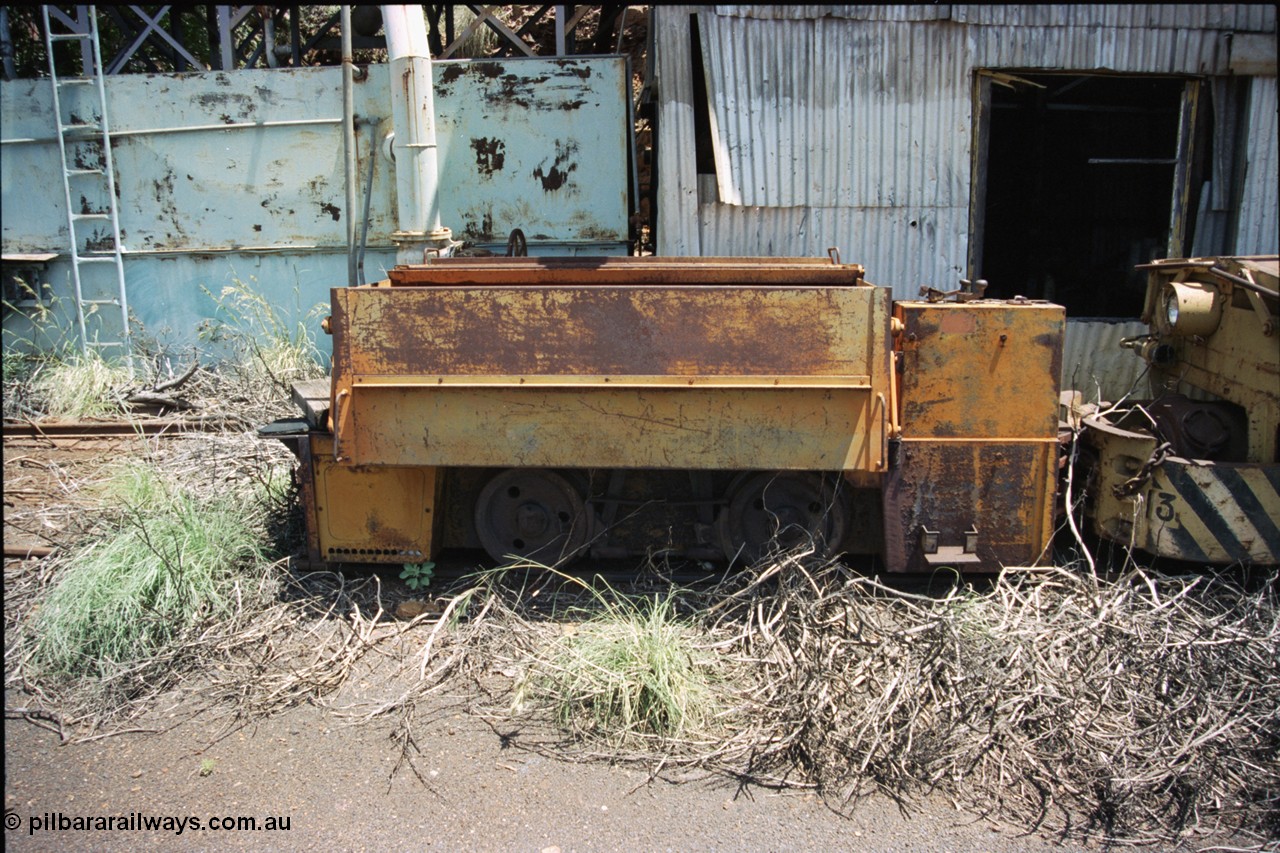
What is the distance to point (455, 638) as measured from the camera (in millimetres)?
4199

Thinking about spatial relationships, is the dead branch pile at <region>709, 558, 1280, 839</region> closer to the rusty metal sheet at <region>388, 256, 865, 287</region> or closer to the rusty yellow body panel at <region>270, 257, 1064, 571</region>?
the rusty yellow body panel at <region>270, 257, 1064, 571</region>

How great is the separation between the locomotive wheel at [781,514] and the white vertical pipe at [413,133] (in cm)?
336

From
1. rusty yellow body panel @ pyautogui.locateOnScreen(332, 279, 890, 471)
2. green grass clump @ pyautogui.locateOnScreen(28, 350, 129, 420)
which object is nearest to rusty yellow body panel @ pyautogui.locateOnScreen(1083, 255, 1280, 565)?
rusty yellow body panel @ pyautogui.locateOnScreen(332, 279, 890, 471)

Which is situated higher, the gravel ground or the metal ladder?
the metal ladder

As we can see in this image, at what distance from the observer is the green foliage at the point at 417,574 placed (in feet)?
15.4

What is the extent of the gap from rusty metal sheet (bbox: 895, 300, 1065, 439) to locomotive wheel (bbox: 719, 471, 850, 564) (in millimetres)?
549

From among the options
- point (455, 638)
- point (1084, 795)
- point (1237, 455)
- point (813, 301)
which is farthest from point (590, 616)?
point (1237, 455)

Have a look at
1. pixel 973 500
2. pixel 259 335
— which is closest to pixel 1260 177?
pixel 973 500

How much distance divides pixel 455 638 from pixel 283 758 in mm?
941

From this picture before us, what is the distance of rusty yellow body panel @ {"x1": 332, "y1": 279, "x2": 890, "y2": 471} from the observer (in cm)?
404

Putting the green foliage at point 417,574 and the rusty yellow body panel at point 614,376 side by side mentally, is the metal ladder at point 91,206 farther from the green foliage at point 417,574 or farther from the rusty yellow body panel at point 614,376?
the rusty yellow body panel at point 614,376

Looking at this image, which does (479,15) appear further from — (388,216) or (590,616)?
(590,616)

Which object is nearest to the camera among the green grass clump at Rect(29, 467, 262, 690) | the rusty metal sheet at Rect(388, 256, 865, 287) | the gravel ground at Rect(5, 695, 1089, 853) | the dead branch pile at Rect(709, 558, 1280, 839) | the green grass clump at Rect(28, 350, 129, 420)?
the gravel ground at Rect(5, 695, 1089, 853)

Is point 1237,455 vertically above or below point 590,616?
above
